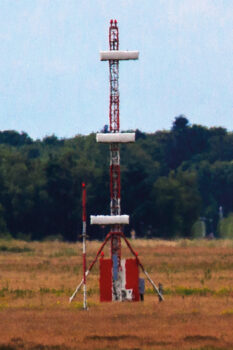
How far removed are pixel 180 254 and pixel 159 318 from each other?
5114cm

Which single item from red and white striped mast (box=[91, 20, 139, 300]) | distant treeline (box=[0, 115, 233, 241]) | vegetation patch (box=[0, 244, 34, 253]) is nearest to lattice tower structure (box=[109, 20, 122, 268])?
red and white striped mast (box=[91, 20, 139, 300])

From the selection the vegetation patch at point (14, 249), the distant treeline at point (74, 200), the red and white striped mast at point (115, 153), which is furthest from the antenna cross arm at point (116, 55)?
the distant treeline at point (74, 200)

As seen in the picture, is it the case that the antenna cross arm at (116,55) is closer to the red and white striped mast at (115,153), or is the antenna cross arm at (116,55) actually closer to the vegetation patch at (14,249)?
the red and white striped mast at (115,153)

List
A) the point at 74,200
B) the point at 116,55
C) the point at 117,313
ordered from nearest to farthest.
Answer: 1. the point at 117,313
2. the point at 116,55
3. the point at 74,200

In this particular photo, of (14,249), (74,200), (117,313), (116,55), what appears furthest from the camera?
(74,200)

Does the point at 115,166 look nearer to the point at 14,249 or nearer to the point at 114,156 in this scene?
the point at 114,156

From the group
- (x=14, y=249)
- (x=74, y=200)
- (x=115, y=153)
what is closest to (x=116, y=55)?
(x=115, y=153)

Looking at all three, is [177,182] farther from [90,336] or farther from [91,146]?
[90,336]

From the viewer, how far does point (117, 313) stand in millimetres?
36125

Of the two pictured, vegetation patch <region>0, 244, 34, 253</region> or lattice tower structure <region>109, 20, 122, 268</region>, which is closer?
lattice tower structure <region>109, 20, 122, 268</region>

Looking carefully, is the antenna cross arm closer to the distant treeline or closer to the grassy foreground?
the grassy foreground

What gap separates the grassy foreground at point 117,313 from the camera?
27797 millimetres

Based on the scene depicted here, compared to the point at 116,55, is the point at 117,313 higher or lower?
lower

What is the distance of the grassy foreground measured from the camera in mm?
27797
